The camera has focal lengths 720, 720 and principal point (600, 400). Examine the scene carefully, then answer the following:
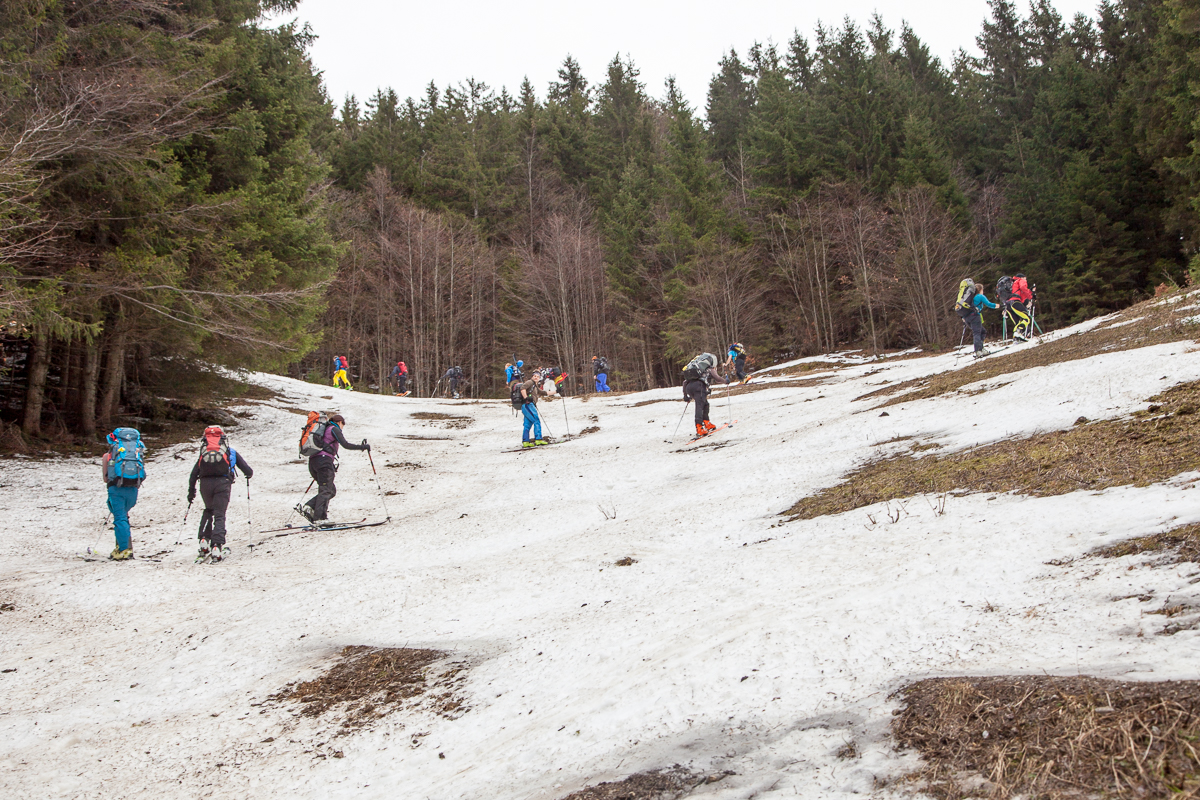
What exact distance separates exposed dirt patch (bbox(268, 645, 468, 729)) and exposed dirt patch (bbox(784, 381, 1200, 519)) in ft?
12.1

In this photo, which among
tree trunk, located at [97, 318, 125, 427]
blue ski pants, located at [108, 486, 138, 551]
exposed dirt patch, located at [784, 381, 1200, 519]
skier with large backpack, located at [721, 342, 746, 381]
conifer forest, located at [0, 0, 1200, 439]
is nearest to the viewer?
exposed dirt patch, located at [784, 381, 1200, 519]

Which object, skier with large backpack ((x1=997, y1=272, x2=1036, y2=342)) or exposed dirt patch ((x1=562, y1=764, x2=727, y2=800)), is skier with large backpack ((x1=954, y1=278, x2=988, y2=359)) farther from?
exposed dirt patch ((x1=562, y1=764, x2=727, y2=800))

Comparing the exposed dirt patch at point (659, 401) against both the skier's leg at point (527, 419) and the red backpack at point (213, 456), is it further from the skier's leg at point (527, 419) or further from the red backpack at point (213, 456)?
the red backpack at point (213, 456)

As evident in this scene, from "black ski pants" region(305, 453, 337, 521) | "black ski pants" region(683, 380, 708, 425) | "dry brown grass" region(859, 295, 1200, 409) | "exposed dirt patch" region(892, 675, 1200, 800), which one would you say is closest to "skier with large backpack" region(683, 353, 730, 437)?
"black ski pants" region(683, 380, 708, 425)

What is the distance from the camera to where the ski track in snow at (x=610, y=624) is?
304 centimetres

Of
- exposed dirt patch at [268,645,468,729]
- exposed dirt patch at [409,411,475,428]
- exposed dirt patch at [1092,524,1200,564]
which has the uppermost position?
exposed dirt patch at [409,411,475,428]

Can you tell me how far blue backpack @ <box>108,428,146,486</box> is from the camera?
891 cm

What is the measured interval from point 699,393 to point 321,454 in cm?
702

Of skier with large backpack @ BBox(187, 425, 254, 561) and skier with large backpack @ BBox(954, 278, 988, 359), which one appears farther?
skier with large backpack @ BBox(954, 278, 988, 359)

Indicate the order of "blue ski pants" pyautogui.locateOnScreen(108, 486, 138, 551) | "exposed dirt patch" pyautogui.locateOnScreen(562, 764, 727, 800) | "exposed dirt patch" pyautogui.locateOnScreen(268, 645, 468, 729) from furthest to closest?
1. "blue ski pants" pyautogui.locateOnScreen(108, 486, 138, 551)
2. "exposed dirt patch" pyautogui.locateOnScreen(268, 645, 468, 729)
3. "exposed dirt patch" pyautogui.locateOnScreen(562, 764, 727, 800)

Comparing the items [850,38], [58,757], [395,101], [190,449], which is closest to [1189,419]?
[58,757]

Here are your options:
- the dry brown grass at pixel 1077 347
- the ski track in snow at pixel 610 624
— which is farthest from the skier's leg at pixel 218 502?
the dry brown grass at pixel 1077 347

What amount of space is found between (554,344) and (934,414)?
3572 cm

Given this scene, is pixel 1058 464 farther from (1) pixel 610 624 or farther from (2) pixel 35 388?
(2) pixel 35 388
